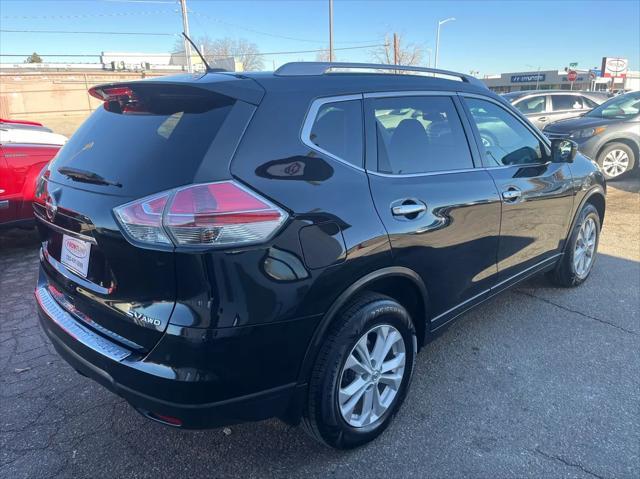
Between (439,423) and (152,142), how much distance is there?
6.75 feet

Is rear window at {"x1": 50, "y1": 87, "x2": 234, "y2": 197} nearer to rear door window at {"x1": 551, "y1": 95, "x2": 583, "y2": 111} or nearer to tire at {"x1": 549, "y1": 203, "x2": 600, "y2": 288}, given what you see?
tire at {"x1": 549, "y1": 203, "x2": 600, "y2": 288}

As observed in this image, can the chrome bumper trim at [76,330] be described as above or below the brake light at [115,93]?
below

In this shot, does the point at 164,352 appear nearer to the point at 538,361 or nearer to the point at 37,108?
the point at 538,361

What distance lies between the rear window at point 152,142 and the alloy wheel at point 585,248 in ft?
11.8

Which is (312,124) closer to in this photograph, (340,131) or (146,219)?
(340,131)

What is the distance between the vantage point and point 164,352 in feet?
6.03

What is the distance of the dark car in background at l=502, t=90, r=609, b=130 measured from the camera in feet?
40.9

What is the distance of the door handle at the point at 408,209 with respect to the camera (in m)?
2.35

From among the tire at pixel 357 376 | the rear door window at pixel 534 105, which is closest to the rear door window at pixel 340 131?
the tire at pixel 357 376

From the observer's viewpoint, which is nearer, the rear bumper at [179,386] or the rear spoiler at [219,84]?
the rear bumper at [179,386]

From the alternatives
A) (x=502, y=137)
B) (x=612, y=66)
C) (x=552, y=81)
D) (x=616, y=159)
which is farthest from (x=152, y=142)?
(x=552, y=81)

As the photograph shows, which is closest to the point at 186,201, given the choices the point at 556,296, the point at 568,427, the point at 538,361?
the point at 568,427

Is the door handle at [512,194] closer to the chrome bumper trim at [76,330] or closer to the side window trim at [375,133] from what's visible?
the side window trim at [375,133]

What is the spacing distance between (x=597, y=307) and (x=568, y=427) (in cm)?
183
